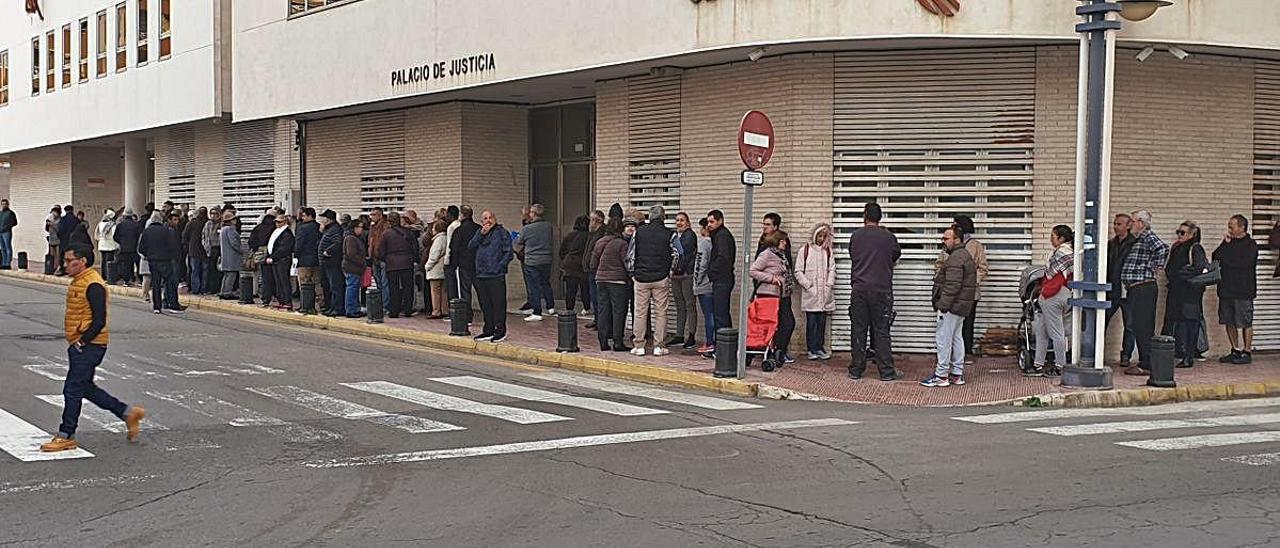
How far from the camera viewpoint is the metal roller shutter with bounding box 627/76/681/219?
59.8ft

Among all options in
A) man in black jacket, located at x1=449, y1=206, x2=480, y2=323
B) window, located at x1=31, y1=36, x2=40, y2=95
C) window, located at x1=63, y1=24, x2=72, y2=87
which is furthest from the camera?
window, located at x1=31, y1=36, x2=40, y2=95

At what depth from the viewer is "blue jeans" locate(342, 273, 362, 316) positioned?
20.8 metres

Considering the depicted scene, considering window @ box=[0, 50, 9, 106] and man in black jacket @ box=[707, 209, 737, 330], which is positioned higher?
window @ box=[0, 50, 9, 106]

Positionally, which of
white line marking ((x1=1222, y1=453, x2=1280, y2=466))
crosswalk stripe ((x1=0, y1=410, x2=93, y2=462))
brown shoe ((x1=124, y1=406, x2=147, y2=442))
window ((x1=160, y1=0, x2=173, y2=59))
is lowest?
crosswalk stripe ((x1=0, y1=410, x2=93, y2=462))

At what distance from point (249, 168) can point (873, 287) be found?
1830 cm

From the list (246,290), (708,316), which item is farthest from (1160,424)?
(246,290)

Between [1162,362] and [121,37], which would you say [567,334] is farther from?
[121,37]

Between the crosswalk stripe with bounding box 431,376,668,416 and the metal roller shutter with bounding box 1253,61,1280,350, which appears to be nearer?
the crosswalk stripe with bounding box 431,376,668,416

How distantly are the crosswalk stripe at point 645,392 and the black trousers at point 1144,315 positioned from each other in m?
5.02

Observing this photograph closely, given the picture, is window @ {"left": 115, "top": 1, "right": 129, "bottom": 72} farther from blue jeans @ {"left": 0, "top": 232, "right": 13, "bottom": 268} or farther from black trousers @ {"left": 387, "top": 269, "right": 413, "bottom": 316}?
black trousers @ {"left": 387, "top": 269, "right": 413, "bottom": 316}

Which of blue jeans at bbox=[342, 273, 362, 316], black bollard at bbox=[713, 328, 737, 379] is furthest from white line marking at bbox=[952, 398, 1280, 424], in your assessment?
blue jeans at bbox=[342, 273, 362, 316]

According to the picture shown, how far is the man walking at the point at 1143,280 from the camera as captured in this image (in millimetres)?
14609

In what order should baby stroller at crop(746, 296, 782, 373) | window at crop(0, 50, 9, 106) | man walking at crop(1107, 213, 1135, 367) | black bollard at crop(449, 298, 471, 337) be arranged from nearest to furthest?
1. baby stroller at crop(746, 296, 782, 373)
2. man walking at crop(1107, 213, 1135, 367)
3. black bollard at crop(449, 298, 471, 337)
4. window at crop(0, 50, 9, 106)

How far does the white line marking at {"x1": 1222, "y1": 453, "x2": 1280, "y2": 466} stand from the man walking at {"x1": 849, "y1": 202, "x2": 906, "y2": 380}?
5.05 m
